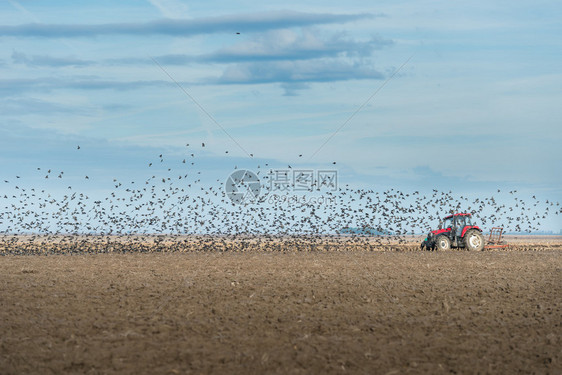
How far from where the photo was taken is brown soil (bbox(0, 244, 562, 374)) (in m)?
12.0

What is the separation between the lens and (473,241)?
43.0 meters

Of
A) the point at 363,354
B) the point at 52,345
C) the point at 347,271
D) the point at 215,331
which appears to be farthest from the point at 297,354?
the point at 347,271

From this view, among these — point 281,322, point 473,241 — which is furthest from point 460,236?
point 281,322

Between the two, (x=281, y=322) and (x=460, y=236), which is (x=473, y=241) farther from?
(x=281, y=322)

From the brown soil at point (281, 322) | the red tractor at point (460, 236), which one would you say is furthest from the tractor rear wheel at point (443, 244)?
the brown soil at point (281, 322)

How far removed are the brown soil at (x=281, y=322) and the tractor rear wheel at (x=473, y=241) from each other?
14688mm

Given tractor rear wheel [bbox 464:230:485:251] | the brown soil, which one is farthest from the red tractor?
the brown soil

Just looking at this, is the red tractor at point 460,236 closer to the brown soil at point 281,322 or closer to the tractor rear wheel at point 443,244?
the tractor rear wheel at point 443,244

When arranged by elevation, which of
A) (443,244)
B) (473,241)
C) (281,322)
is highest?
(473,241)

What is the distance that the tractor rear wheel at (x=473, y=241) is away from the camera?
4262cm

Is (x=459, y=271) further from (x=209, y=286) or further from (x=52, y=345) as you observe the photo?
(x=52, y=345)

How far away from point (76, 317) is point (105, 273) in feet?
38.0

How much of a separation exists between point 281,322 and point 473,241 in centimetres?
3027

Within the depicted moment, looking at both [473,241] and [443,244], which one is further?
[443,244]
